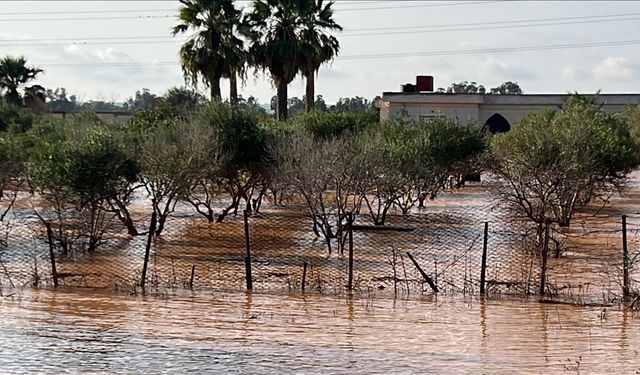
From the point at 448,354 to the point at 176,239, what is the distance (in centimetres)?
1577

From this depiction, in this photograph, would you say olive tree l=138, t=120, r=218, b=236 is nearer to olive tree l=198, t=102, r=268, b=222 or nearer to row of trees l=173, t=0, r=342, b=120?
olive tree l=198, t=102, r=268, b=222

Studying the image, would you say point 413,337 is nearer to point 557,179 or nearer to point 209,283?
point 209,283

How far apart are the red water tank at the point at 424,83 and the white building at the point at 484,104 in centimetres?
318

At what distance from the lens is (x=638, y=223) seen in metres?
31.3

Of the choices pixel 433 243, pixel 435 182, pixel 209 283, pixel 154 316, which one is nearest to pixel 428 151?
pixel 435 182

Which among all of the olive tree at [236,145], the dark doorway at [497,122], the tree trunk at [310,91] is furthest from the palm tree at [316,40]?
the dark doorway at [497,122]

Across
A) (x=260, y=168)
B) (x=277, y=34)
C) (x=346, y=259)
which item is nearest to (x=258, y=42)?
(x=277, y=34)

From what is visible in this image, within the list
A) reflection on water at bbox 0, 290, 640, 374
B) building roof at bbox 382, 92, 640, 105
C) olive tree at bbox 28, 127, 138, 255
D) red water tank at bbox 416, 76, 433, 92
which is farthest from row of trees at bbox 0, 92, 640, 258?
red water tank at bbox 416, 76, 433, 92

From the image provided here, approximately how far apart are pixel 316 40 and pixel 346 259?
24.7 m

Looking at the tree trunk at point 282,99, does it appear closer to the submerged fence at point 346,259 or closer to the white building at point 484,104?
the submerged fence at point 346,259

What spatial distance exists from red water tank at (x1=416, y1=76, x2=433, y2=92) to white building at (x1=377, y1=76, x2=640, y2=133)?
10.4 feet

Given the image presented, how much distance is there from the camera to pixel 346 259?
22266 millimetres

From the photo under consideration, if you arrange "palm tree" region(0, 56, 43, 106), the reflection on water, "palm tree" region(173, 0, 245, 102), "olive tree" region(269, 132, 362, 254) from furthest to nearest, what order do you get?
"palm tree" region(0, 56, 43, 106)
"palm tree" region(173, 0, 245, 102)
"olive tree" region(269, 132, 362, 254)
the reflection on water

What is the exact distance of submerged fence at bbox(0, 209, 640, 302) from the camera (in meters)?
17.0
